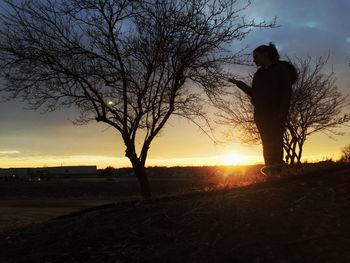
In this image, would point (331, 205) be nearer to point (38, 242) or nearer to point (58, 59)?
point (38, 242)

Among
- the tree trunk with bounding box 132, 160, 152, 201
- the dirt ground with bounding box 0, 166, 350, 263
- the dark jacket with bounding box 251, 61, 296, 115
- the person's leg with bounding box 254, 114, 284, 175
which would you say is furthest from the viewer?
the tree trunk with bounding box 132, 160, 152, 201

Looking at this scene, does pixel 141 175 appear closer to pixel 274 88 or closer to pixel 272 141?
pixel 272 141

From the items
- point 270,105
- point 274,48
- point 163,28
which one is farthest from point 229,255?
point 163,28

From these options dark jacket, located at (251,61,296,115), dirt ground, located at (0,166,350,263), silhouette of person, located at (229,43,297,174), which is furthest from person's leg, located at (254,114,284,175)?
dirt ground, located at (0,166,350,263)

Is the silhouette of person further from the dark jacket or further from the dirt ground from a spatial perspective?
the dirt ground

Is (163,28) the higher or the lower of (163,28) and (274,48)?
the higher

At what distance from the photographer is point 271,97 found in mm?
7383

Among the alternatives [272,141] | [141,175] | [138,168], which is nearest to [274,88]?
[272,141]

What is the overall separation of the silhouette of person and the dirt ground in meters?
1.40

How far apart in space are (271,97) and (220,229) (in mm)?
3143

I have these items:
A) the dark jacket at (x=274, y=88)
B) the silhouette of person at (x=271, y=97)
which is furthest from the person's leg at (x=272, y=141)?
the dark jacket at (x=274, y=88)

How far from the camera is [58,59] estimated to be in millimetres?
12656

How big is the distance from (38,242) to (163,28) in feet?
24.7

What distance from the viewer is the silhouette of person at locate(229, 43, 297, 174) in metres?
7.33
